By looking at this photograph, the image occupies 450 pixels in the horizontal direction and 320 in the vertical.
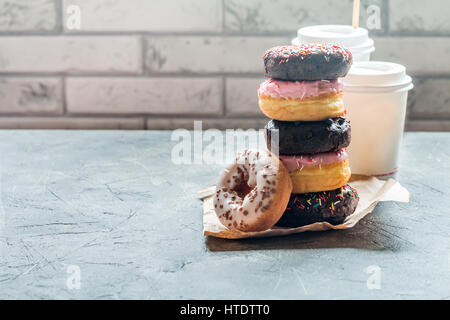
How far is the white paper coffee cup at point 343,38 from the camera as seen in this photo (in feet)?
3.99

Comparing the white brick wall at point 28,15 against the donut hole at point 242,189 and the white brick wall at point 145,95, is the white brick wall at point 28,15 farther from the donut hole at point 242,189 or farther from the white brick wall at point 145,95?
the donut hole at point 242,189

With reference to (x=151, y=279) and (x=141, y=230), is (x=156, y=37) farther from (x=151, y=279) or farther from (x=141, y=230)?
(x=151, y=279)

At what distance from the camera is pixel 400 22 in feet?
5.37

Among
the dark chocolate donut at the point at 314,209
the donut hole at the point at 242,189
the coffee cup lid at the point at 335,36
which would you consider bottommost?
the dark chocolate donut at the point at 314,209

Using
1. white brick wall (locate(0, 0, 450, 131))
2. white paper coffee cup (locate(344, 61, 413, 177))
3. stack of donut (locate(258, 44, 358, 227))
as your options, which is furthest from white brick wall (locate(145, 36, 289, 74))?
stack of donut (locate(258, 44, 358, 227))

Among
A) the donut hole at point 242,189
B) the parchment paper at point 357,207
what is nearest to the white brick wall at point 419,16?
the parchment paper at point 357,207

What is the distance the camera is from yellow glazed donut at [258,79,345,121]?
94cm

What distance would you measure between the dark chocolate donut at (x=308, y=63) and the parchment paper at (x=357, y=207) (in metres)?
0.23

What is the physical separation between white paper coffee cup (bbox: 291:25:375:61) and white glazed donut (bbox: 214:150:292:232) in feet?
1.16

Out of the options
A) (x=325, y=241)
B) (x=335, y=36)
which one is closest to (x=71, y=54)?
→ (x=335, y=36)

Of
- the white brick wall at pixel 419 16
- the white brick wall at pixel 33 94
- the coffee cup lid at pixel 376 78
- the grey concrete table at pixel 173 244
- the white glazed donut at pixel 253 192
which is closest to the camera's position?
the grey concrete table at pixel 173 244

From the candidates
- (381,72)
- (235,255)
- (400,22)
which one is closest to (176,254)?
(235,255)
